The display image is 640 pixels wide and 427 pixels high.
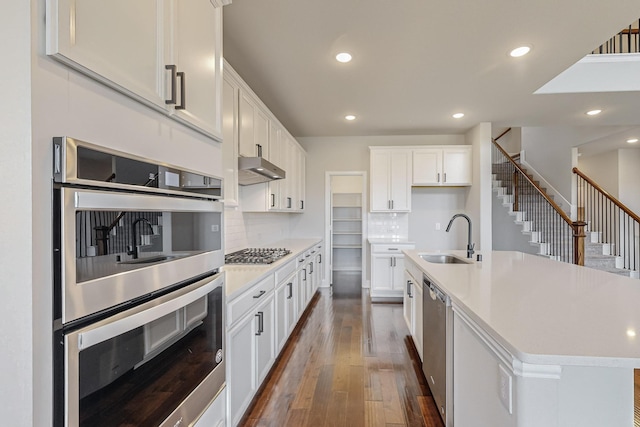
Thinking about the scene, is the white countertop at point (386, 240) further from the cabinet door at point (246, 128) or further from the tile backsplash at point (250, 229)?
the cabinet door at point (246, 128)

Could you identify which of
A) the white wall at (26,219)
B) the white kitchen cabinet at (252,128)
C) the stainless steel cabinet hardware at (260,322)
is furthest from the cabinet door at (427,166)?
the white wall at (26,219)

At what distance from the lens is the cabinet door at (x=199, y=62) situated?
117 centimetres

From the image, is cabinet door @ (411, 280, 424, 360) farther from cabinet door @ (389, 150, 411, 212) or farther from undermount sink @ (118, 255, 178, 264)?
cabinet door @ (389, 150, 411, 212)

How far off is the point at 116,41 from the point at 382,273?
4.54 meters

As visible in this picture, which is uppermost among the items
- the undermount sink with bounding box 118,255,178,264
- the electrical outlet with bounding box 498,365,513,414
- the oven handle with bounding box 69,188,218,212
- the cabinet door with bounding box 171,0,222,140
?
the cabinet door with bounding box 171,0,222,140

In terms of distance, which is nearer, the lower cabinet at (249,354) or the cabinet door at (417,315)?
the lower cabinet at (249,354)

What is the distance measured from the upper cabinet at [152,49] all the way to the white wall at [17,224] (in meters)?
0.07

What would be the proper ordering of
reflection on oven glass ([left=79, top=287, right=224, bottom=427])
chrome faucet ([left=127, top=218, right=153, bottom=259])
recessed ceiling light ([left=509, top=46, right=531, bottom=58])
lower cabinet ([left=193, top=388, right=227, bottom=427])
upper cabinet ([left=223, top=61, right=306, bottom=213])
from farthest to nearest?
recessed ceiling light ([left=509, top=46, right=531, bottom=58]) < upper cabinet ([left=223, top=61, right=306, bottom=213]) < lower cabinet ([left=193, top=388, right=227, bottom=427]) < chrome faucet ([left=127, top=218, right=153, bottom=259]) < reflection on oven glass ([left=79, top=287, right=224, bottom=427])

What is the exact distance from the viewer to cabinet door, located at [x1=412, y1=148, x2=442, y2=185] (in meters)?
5.20

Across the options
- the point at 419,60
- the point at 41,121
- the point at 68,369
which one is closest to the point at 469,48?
the point at 419,60

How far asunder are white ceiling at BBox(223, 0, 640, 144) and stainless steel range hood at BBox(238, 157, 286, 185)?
100 cm

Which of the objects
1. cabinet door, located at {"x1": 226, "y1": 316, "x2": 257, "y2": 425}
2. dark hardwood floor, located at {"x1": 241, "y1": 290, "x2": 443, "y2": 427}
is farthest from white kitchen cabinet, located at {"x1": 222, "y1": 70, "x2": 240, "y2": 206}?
dark hardwood floor, located at {"x1": 241, "y1": 290, "x2": 443, "y2": 427}

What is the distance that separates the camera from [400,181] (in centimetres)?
527

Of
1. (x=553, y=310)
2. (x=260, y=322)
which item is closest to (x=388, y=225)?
(x=260, y=322)
